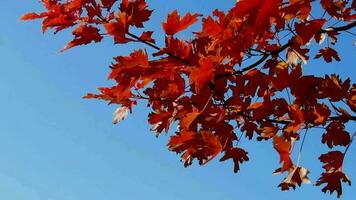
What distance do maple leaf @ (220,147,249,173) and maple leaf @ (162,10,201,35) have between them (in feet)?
3.04

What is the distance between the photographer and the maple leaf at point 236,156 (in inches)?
126

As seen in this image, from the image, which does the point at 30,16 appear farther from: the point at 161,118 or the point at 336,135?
the point at 336,135

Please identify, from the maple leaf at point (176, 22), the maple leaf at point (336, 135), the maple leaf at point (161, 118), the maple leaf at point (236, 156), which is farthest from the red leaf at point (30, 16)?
the maple leaf at point (336, 135)

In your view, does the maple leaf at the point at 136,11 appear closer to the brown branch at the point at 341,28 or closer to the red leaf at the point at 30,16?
the red leaf at the point at 30,16

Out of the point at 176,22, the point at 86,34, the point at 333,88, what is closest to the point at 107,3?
the point at 86,34

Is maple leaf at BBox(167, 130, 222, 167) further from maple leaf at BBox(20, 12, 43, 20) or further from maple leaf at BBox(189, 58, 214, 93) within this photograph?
maple leaf at BBox(20, 12, 43, 20)

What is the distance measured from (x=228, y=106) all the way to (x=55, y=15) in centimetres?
112

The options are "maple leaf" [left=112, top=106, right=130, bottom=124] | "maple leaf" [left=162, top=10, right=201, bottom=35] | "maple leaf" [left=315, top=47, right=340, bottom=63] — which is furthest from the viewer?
"maple leaf" [left=315, top=47, right=340, bottom=63]

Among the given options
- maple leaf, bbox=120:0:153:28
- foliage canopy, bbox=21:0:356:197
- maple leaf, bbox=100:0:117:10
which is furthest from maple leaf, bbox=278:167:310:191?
maple leaf, bbox=100:0:117:10

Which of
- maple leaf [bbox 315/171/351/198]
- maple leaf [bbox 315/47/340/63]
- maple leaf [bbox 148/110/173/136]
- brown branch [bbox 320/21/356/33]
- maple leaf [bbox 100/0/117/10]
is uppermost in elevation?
maple leaf [bbox 315/47/340/63]

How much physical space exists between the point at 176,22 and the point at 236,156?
103cm

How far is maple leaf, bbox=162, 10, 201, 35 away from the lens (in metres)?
2.65

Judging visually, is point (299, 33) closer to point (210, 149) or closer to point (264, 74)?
point (264, 74)

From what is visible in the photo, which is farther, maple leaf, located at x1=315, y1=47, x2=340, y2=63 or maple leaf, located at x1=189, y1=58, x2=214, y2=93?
maple leaf, located at x1=315, y1=47, x2=340, y2=63
